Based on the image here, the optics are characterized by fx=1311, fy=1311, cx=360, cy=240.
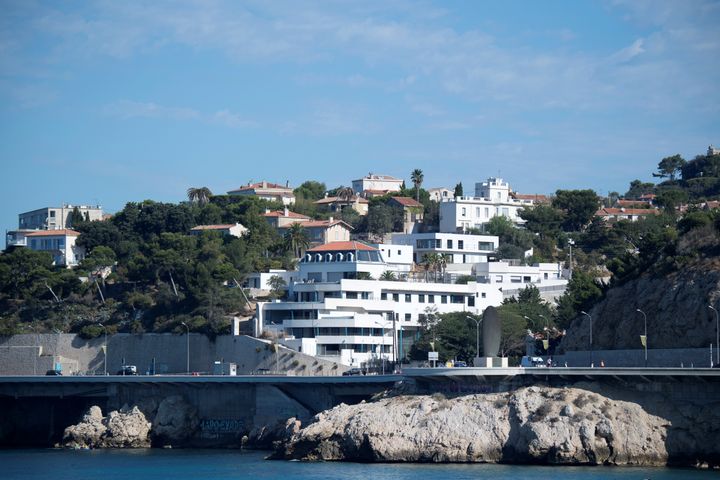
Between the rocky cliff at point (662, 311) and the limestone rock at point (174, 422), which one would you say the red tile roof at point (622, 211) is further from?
the limestone rock at point (174, 422)

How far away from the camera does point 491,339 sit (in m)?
70.2

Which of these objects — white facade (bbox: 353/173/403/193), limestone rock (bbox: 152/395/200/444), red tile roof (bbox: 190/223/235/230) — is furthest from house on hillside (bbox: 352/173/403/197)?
limestone rock (bbox: 152/395/200/444)

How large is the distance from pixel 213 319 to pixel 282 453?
32.2 m

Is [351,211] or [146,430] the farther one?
[351,211]


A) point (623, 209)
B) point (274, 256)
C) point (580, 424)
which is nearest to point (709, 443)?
point (580, 424)

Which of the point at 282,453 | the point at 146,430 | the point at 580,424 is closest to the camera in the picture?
the point at 580,424

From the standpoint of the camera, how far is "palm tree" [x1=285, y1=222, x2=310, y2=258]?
128750mm

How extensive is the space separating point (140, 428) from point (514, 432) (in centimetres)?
2906

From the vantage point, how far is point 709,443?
63812mm

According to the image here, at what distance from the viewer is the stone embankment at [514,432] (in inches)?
2502

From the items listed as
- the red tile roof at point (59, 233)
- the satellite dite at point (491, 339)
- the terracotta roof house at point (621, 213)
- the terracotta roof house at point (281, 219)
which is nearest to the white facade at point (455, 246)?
the terracotta roof house at point (281, 219)

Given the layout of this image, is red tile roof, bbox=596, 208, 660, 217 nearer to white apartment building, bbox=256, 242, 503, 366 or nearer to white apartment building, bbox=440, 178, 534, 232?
white apartment building, bbox=440, 178, 534, 232

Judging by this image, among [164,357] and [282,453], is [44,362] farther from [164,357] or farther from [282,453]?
[282,453]

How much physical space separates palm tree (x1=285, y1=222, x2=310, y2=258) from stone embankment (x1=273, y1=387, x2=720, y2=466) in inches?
2294
